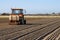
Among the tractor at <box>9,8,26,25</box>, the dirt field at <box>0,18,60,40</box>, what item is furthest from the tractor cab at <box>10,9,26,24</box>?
the dirt field at <box>0,18,60,40</box>

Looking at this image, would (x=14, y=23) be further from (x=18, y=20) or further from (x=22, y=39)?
(x=22, y=39)

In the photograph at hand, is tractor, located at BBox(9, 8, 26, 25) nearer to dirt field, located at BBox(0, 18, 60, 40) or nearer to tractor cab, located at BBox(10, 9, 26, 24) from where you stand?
tractor cab, located at BBox(10, 9, 26, 24)

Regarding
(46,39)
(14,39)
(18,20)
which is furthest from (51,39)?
(18,20)

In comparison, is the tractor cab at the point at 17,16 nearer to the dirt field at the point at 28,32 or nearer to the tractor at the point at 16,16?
the tractor at the point at 16,16

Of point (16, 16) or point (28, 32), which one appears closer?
point (28, 32)

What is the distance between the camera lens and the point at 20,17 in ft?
103

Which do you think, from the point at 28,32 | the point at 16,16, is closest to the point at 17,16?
the point at 16,16

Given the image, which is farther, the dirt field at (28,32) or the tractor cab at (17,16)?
the tractor cab at (17,16)

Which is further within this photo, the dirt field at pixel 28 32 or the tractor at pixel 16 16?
the tractor at pixel 16 16

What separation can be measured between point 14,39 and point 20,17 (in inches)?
632

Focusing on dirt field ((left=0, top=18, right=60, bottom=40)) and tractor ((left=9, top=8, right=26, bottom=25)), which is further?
tractor ((left=9, top=8, right=26, bottom=25))

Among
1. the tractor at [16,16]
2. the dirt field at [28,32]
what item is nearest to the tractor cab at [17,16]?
the tractor at [16,16]

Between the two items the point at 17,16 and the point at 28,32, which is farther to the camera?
the point at 17,16

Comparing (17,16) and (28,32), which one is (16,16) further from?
(28,32)
